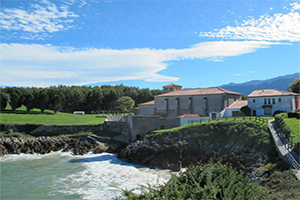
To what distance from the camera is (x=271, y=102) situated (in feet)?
115

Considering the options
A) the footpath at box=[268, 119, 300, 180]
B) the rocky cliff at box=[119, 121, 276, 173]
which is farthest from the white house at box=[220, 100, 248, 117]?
the footpath at box=[268, 119, 300, 180]

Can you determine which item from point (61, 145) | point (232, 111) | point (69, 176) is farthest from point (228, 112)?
point (69, 176)

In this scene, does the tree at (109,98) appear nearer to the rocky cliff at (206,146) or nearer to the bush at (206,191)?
the rocky cliff at (206,146)

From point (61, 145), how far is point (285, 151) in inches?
1056

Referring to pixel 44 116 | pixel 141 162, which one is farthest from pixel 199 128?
pixel 44 116

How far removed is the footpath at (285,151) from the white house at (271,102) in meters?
13.0

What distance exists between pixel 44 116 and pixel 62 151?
14950 millimetres

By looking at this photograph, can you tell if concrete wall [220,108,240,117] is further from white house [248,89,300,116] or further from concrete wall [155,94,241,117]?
white house [248,89,300,116]

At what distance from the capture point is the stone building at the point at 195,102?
129 ft

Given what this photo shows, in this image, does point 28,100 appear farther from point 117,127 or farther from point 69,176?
point 69,176

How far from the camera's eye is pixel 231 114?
37281 millimetres

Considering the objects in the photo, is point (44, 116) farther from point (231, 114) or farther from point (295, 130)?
point (295, 130)

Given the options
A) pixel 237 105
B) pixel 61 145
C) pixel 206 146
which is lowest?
pixel 61 145

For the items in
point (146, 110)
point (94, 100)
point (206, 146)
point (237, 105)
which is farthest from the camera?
point (94, 100)
